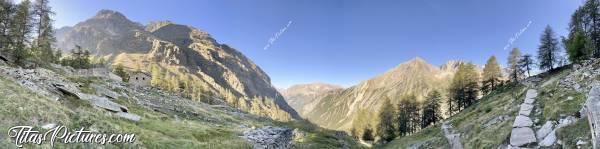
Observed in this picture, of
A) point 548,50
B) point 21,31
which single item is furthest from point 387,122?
point 21,31

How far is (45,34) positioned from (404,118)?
256ft

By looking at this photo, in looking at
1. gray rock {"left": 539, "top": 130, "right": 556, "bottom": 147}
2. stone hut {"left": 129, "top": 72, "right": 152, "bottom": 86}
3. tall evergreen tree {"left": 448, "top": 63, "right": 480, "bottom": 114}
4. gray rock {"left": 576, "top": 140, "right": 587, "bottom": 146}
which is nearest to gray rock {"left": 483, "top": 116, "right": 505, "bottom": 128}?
gray rock {"left": 539, "top": 130, "right": 556, "bottom": 147}

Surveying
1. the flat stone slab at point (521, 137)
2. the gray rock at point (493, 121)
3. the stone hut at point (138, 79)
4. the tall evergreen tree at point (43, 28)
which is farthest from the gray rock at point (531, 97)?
the stone hut at point (138, 79)

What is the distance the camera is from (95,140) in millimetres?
17766

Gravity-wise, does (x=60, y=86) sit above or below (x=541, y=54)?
below

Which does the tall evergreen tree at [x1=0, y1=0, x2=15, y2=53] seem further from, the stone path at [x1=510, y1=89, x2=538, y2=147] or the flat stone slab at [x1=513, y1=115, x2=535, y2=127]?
the flat stone slab at [x1=513, y1=115, x2=535, y2=127]

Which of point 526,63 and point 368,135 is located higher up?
point 526,63

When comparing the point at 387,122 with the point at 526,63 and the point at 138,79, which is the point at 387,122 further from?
the point at 138,79

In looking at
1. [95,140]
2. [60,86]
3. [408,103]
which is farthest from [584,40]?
[60,86]

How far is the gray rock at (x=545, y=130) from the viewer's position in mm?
18725

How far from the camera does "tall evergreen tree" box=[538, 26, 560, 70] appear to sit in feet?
227

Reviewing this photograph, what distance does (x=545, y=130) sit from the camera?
62.6 ft

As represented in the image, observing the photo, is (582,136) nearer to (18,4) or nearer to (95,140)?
(95,140)

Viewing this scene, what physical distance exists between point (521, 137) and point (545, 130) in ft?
4.05
